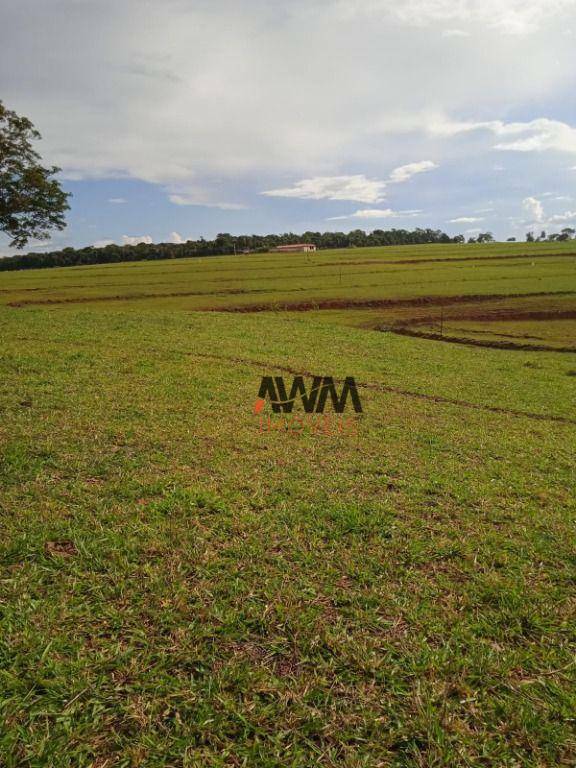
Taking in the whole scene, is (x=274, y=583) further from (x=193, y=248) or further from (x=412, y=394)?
(x=193, y=248)

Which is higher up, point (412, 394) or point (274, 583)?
point (274, 583)

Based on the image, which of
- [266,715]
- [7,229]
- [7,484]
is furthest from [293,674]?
[7,229]

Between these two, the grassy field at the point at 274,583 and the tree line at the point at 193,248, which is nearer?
the grassy field at the point at 274,583

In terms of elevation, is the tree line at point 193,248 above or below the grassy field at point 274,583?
above

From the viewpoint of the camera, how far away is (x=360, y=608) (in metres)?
3.83

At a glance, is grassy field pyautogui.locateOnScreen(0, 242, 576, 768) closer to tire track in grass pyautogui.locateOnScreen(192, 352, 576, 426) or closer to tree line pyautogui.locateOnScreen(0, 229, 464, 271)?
tire track in grass pyautogui.locateOnScreen(192, 352, 576, 426)

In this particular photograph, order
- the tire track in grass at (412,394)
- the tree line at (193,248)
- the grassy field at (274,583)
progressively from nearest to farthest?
→ the grassy field at (274,583) < the tire track in grass at (412,394) < the tree line at (193,248)

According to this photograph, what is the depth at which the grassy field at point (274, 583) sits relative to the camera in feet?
9.21

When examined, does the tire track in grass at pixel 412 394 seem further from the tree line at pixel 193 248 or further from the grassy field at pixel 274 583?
the tree line at pixel 193 248

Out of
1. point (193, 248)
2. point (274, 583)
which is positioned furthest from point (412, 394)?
point (193, 248)

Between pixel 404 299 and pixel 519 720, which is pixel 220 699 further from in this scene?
pixel 404 299

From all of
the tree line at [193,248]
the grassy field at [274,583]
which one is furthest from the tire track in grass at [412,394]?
the tree line at [193,248]

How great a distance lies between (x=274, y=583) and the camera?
13.4 feet

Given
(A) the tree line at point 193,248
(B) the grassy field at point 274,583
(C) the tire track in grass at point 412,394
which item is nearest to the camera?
(B) the grassy field at point 274,583
